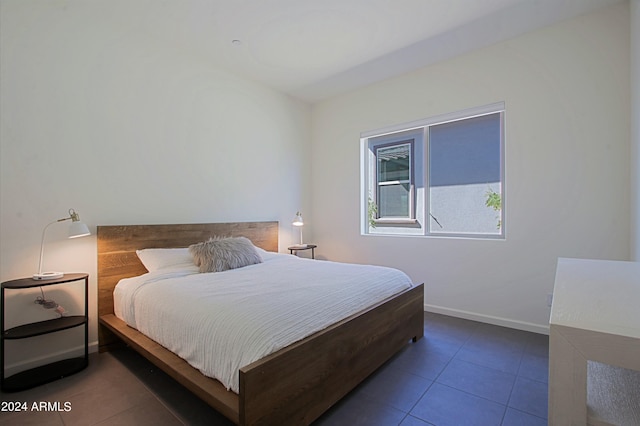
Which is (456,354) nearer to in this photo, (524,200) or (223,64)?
(524,200)

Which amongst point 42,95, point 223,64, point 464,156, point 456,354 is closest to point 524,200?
point 464,156

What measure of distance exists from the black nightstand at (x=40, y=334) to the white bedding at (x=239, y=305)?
13.5 inches

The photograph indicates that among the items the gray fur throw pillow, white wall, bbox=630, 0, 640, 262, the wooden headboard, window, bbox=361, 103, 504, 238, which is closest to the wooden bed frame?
the wooden headboard

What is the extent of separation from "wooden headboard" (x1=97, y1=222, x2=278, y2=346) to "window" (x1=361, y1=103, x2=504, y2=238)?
2258 mm

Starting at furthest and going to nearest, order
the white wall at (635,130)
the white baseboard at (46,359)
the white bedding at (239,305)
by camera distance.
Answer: the white wall at (635,130) → the white baseboard at (46,359) → the white bedding at (239,305)

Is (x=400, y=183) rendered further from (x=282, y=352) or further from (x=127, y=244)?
(x=127, y=244)

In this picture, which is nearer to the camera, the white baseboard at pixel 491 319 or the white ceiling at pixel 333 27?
the white ceiling at pixel 333 27

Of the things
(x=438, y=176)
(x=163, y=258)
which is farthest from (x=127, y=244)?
(x=438, y=176)

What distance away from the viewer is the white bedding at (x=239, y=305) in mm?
1487

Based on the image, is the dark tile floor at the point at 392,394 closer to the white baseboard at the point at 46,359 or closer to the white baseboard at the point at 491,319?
the white baseboard at the point at 46,359

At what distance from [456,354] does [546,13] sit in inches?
119

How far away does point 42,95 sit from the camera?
2305 millimetres

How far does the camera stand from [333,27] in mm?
2766

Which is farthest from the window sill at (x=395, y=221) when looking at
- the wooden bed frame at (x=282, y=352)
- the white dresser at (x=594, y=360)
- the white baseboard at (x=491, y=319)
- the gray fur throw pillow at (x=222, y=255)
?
the white dresser at (x=594, y=360)
